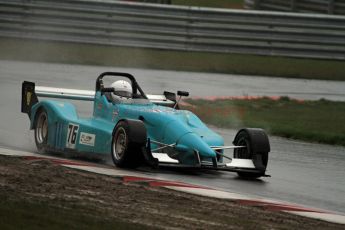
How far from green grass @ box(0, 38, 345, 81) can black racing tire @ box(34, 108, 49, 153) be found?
10806mm

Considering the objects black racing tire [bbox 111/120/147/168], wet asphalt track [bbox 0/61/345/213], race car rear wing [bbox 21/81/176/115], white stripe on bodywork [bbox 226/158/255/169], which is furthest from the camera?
race car rear wing [bbox 21/81/176/115]

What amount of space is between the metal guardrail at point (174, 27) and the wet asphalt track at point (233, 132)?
2.07 meters

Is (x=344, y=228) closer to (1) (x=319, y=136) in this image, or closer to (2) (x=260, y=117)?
(1) (x=319, y=136)

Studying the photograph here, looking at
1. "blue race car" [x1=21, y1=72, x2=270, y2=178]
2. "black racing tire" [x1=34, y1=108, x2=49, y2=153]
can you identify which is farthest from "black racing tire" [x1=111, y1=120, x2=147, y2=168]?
"black racing tire" [x1=34, y1=108, x2=49, y2=153]

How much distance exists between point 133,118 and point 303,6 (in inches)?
916

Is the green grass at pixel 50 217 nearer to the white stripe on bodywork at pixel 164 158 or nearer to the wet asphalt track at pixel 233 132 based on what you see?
the wet asphalt track at pixel 233 132

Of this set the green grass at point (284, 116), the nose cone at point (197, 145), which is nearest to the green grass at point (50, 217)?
the nose cone at point (197, 145)

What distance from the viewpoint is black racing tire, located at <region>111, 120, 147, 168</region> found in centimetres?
1214

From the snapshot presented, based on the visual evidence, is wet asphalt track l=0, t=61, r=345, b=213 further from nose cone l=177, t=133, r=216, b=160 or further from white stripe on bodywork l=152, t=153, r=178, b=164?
nose cone l=177, t=133, r=216, b=160

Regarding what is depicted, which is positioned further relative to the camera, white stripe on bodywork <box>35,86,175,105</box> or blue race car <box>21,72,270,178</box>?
white stripe on bodywork <box>35,86,175,105</box>

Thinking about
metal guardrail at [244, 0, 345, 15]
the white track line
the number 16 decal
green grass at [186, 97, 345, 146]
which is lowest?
the white track line

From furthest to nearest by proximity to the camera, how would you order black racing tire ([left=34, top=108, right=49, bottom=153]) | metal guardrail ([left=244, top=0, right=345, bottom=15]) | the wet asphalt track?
metal guardrail ([left=244, top=0, right=345, bottom=15])
black racing tire ([left=34, top=108, right=49, bottom=153])
the wet asphalt track

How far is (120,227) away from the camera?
841 cm

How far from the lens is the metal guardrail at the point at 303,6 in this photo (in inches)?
1310
